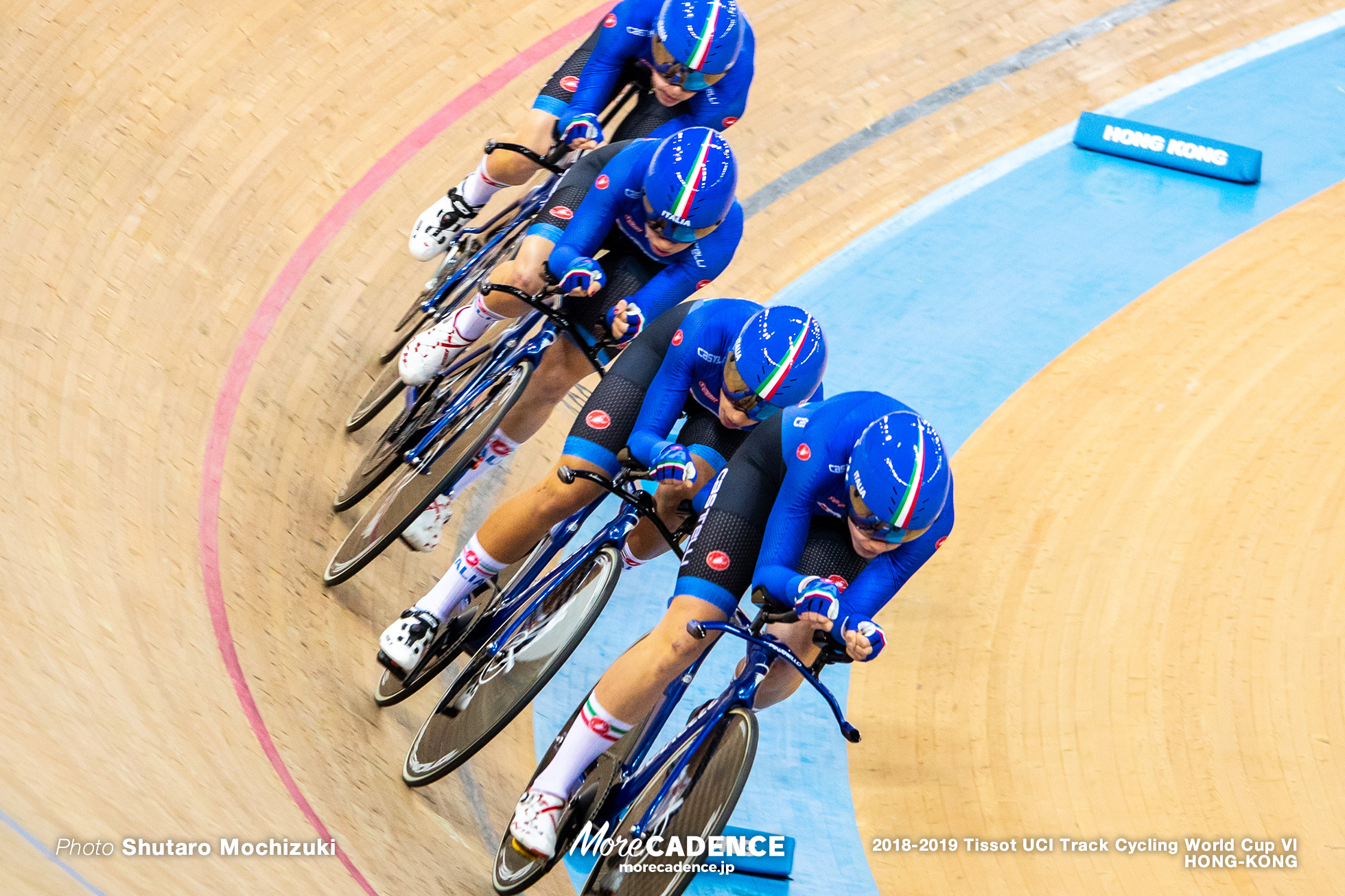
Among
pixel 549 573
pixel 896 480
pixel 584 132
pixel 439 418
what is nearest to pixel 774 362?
pixel 896 480

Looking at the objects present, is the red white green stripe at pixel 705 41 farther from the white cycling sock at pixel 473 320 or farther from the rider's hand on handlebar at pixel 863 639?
the rider's hand on handlebar at pixel 863 639

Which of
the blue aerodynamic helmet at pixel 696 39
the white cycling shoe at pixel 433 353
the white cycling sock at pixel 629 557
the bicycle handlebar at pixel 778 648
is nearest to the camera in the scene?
the bicycle handlebar at pixel 778 648

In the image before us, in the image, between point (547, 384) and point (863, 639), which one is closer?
point (863, 639)

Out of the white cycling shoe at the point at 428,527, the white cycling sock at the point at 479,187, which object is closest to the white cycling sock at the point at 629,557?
the white cycling shoe at the point at 428,527

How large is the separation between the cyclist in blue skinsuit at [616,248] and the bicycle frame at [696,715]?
118 cm

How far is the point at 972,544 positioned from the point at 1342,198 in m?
3.61

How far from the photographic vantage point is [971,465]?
5887mm

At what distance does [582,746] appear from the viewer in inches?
142

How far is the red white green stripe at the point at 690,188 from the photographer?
13.0 feet

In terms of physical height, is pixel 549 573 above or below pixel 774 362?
below

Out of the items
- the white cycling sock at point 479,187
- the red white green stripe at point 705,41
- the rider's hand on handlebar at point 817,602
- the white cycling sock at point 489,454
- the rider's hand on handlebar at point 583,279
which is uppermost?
the red white green stripe at point 705,41

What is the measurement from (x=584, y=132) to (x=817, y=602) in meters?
2.44

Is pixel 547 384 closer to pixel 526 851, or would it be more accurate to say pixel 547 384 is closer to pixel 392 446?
pixel 392 446

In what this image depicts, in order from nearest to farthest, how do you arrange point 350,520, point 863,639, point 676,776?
point 863,639
point 676,776
point 350,520
